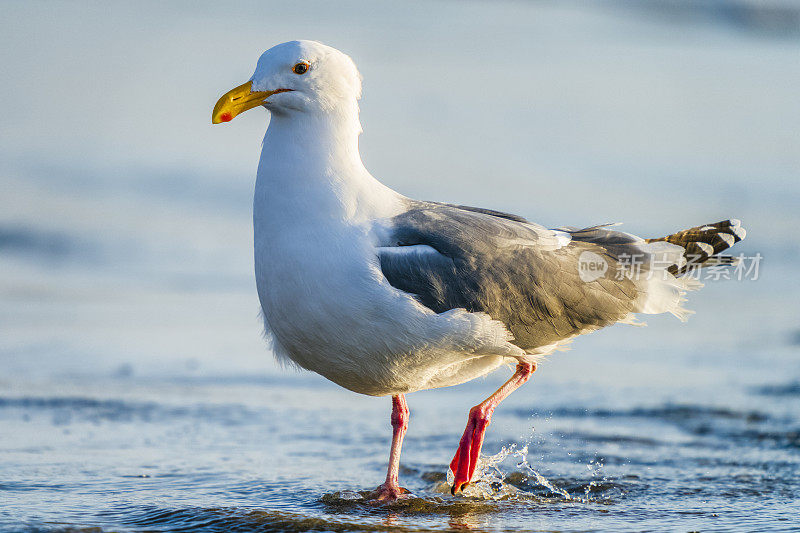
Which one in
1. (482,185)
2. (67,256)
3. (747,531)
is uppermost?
(482,185)

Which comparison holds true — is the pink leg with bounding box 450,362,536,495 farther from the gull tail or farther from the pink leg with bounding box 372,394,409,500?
the gull tail

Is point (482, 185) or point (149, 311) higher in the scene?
Answer: point (482, 185)

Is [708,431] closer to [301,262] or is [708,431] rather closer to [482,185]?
[301,262]

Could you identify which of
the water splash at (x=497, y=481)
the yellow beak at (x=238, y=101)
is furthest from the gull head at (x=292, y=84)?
the water splash at (x=497, y=481)

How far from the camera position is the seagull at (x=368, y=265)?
5.06 metres

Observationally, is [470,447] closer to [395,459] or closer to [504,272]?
[395,459]

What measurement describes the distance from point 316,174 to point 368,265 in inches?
23.9

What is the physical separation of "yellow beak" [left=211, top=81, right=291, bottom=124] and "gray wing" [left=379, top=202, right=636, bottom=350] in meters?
0.95

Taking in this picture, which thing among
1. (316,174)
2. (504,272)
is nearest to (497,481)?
(504,272)

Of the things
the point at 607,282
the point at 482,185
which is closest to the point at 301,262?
the point at 607,282

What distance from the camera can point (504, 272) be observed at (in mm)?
5426

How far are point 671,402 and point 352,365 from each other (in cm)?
443

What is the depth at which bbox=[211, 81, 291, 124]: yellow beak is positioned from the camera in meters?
5.21

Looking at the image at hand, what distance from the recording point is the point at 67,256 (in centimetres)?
1505
